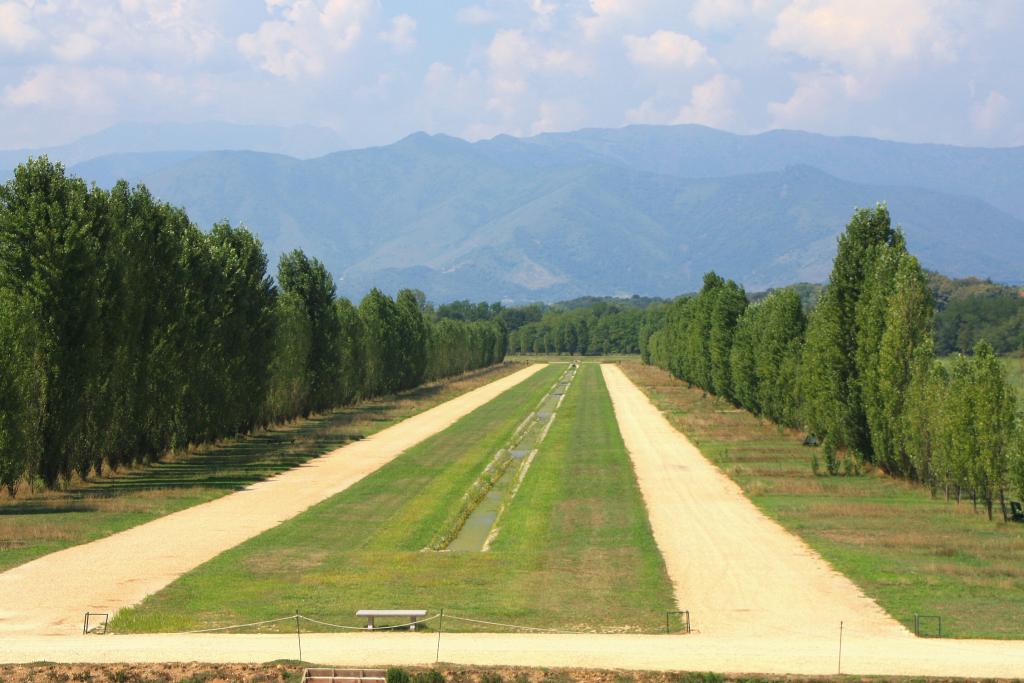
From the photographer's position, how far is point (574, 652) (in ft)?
63.9

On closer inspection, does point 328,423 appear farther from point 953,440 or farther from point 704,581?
point 704,581

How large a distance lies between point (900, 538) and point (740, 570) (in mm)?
5992

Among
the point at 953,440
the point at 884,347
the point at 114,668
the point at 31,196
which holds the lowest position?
the point at 114,668

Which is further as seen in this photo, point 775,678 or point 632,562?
point 632,562

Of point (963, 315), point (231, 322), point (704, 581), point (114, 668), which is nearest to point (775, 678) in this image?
point (704, 581)

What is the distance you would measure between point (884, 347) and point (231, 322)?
103 ft

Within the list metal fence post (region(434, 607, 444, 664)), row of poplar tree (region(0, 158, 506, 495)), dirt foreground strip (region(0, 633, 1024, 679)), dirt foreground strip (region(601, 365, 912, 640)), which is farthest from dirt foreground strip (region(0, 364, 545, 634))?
dirt foreground strip (region(601, 365, 912, 640))

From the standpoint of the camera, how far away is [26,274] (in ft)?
134

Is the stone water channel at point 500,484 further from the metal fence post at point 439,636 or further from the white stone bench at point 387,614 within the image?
the white stone bench at point 387,614

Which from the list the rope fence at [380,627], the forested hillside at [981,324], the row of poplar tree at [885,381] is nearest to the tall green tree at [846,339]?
the row of poplar tree at [885,381]

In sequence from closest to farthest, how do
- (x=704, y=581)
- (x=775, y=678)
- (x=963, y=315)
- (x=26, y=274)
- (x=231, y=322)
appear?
(x=775, y=678)
(x=704, y=581)
(x=26, y=274)
(x=231, y=322)
(x=963, y=315)

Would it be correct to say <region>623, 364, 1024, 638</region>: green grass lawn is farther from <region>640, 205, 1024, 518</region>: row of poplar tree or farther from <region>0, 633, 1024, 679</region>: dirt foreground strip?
<region>0, 633, 1024, 679</region>: dirt foreground strip

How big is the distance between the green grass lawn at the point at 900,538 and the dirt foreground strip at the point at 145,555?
1490 cm

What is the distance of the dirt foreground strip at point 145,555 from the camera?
2298cm
